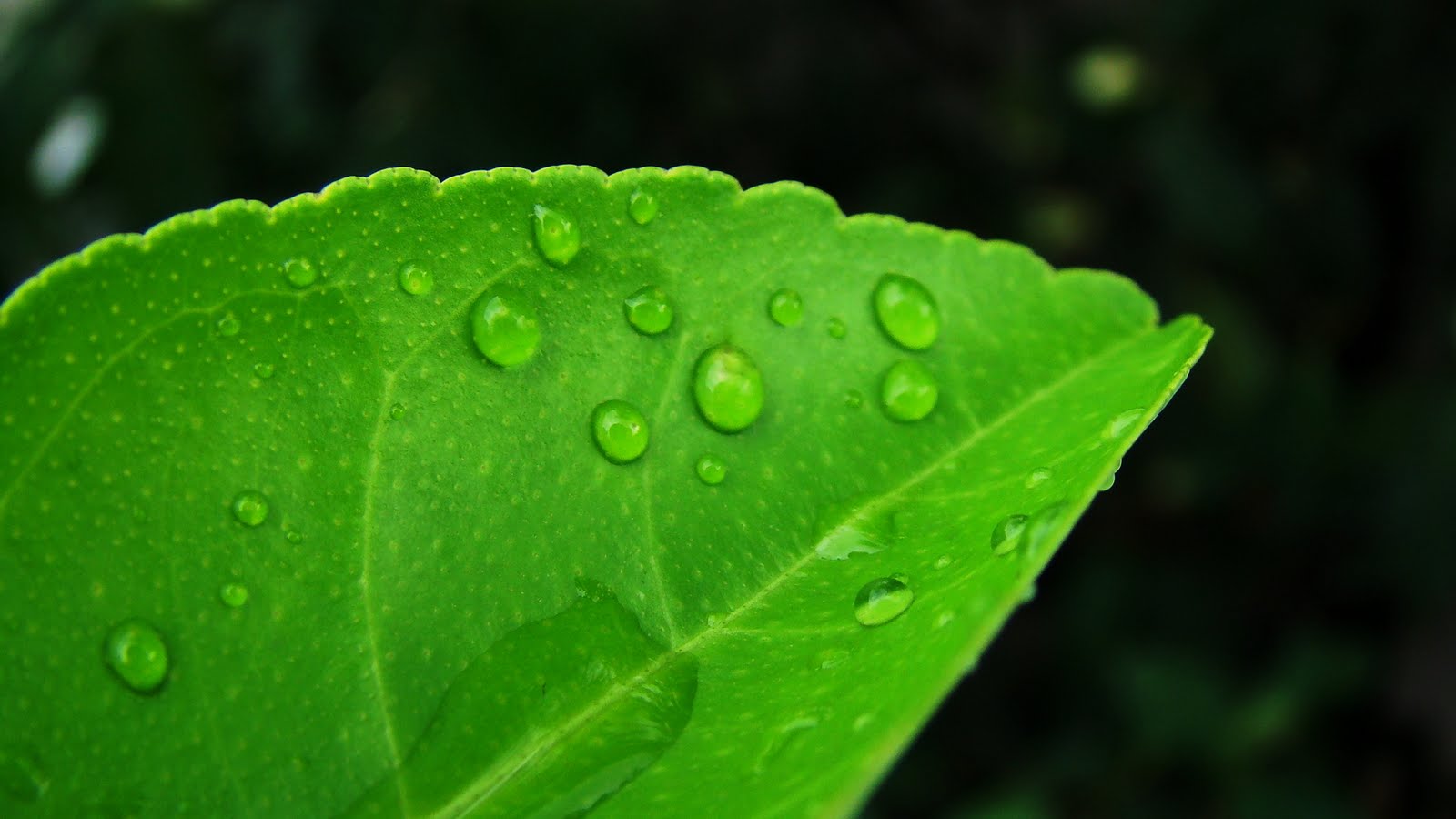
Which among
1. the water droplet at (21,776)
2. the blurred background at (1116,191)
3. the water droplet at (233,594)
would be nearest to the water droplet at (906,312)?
the water droplet at (233,594)

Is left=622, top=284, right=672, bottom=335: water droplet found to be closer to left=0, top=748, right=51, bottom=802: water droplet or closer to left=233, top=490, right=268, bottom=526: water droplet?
left=233, top=490, right=268, bottom=526: water droplet

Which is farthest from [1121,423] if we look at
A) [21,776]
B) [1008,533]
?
[21,776]

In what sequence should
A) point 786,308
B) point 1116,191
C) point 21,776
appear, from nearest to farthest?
point 21,776
point 786,308
point 1116,191

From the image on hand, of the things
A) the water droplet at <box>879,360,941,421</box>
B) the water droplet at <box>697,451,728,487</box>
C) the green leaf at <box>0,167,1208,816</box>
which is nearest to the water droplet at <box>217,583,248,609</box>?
the green leaf at <box>0,167,1208,816</box>

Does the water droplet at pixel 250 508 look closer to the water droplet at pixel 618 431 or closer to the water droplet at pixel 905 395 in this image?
the water droplet at pixel 618 431

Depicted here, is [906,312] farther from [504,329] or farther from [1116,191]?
[1116,191]
